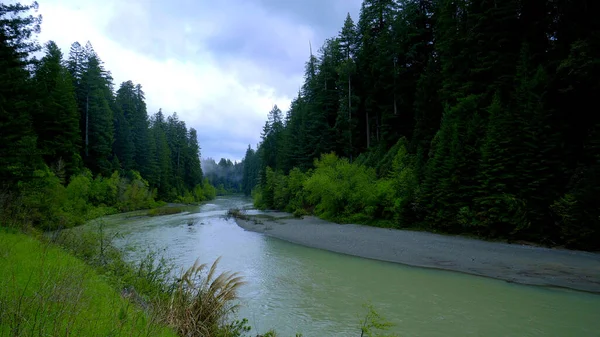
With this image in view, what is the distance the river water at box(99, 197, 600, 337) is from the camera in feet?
26.5

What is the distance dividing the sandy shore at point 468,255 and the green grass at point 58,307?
12448 millimetres

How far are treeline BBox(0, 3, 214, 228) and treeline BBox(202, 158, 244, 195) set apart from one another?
6214 centimetres

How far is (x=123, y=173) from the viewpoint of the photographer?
47438 millimetres

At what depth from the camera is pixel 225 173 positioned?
163 metres

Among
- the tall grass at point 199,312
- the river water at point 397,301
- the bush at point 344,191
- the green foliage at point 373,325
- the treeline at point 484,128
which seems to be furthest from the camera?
the bush at point 344,191

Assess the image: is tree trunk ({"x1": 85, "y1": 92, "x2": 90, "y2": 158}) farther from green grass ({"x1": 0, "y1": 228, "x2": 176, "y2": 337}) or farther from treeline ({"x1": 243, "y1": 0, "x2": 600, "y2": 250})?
green grass ({"x1": 0, "y1": 228, "x2": 176, "y2": 337})

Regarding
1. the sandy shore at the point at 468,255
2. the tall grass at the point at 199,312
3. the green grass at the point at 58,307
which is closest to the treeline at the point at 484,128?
the sandy shore at the point at 468,255

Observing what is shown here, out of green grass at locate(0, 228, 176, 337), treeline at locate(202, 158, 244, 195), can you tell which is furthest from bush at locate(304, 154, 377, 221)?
treeline at locate(202, 158, 244, 195)

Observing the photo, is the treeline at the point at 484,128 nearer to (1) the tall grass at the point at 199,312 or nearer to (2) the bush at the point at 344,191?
(2) the bush at the point at 344,191

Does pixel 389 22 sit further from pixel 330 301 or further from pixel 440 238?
pixel 330 301

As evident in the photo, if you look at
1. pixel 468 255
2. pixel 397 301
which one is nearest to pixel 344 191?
pixel 468 255

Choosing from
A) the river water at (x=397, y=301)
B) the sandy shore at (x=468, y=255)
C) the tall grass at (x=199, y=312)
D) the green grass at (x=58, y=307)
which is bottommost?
the river water at (x=397, y=301)

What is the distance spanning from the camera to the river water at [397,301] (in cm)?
806

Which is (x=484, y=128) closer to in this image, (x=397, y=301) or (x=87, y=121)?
(x=397, y=301)
